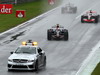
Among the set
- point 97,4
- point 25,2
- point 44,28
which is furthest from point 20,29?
point 97,4

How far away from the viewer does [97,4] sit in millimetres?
89938

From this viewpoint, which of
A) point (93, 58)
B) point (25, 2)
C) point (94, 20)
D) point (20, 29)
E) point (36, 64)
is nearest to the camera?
point (36, 64)

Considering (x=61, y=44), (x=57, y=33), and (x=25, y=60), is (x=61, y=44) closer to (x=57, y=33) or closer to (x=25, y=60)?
(x=57, y=33)

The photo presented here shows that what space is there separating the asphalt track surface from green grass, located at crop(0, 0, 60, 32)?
6.52 feet

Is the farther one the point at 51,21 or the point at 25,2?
the point at 25,2

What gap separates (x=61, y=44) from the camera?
43.8 m

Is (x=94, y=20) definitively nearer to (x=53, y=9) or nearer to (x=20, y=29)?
(x=20, y=29)

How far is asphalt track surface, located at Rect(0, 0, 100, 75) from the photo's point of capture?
1215 inches

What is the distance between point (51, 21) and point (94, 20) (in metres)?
5.51

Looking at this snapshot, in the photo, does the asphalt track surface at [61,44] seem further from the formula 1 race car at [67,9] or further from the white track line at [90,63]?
the formula 1 race car at [67,9]

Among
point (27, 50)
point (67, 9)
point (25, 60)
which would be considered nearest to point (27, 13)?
point (67, 9)

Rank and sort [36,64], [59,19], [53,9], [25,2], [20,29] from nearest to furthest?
[36,64] → [20,29] → [59,19] → [53,9] → [25,2]

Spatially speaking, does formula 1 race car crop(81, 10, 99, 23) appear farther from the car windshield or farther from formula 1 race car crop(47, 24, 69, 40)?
the car windshield

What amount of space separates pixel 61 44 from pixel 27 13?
27299 mm
